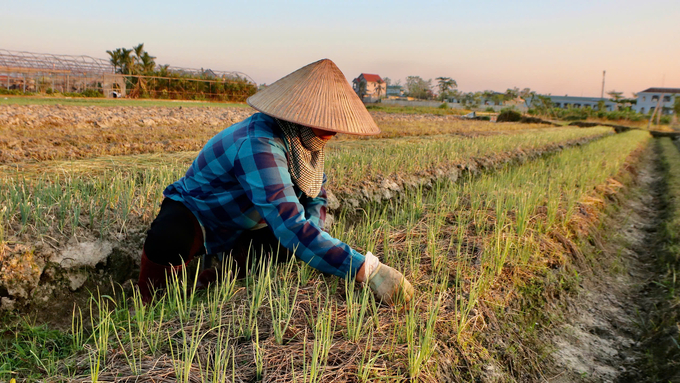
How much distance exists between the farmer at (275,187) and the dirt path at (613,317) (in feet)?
3.52

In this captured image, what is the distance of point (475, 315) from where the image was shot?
66.7 inches

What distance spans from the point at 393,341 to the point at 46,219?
180 cm

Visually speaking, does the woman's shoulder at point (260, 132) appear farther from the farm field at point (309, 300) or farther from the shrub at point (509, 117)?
the shrub at point (509, 117)

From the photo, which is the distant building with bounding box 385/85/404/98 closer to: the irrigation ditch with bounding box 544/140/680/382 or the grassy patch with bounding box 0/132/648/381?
the irrigation ditch with bounding box 544/140/680/382

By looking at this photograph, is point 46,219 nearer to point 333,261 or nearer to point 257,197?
point 257,197

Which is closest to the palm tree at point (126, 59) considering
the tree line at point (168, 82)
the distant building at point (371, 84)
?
the tree line at point (168, 82)

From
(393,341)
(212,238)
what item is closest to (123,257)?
(212,238)

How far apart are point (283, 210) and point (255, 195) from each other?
0.12m

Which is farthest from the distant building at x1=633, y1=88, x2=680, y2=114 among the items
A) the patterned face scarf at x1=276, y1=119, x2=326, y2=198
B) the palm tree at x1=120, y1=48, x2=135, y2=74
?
the patterned face scarf at x1=276, y1=119, x2=326, y2=198

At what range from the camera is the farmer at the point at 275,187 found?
1.45 metres

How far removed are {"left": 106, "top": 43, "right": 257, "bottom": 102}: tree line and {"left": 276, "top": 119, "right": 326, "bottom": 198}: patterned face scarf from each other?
21790 millimetres

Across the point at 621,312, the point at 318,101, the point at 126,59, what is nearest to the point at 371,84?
the point at 126,59

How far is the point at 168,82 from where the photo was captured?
22.1 m

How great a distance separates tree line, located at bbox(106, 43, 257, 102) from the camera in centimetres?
2117
